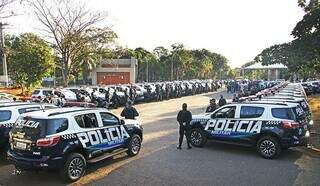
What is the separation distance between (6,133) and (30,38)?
1181 inches

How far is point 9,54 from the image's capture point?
3669cm

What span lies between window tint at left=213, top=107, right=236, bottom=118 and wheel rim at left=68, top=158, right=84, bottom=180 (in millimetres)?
5412

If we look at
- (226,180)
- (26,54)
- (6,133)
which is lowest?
(226,180)

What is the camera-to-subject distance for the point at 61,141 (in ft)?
31.3

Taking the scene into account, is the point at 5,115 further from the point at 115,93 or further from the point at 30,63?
the point at 30,63

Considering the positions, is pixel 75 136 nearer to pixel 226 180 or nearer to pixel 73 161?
pixel 73 161

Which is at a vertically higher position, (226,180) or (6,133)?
(6,133)

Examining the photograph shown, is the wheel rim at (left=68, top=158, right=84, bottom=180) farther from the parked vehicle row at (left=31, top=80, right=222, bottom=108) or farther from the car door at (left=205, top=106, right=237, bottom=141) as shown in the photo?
the parked vehicle row at (left=31, top=80, right=222, bottom=108)

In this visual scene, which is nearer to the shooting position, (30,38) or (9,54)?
(9,54)

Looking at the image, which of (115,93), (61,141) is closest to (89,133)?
(61,141)

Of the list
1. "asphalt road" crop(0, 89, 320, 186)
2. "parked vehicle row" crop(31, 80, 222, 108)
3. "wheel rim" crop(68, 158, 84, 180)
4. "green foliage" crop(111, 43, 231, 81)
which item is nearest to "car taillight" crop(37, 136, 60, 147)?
"wheel rim" crop(68, 158, 84, 180)

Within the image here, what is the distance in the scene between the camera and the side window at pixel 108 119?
11.3m

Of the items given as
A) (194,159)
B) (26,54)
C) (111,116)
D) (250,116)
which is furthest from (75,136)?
(26,54)

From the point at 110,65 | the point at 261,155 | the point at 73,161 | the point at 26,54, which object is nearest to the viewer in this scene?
the point at 73,161
